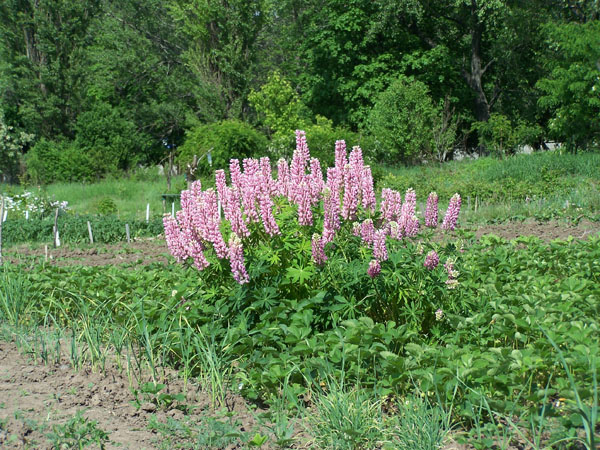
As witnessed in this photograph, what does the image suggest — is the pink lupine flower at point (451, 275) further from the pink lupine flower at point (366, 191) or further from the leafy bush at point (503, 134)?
the leafy bush at point (503, 134)

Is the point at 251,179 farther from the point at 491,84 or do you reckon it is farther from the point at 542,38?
the point at 491,84

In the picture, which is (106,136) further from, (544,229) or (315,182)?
(315,182)

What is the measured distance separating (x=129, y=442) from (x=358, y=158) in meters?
2.27

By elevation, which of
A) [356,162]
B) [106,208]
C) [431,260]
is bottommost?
[106,208]

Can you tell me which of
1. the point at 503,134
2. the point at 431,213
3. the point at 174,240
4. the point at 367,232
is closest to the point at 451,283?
the point at 367,232

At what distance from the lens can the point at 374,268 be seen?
3.52m

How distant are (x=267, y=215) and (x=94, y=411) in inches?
59.9

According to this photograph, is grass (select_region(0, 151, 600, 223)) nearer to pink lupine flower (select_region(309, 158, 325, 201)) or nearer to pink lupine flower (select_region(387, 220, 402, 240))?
pink lupine flower (select_region(387, 220, 402, 240))

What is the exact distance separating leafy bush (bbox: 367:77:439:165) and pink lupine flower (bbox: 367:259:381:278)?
59.2 feet

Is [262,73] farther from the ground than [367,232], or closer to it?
farther from the ground

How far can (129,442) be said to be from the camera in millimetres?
2836

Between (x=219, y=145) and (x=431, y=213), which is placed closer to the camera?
(x=431, y=213)

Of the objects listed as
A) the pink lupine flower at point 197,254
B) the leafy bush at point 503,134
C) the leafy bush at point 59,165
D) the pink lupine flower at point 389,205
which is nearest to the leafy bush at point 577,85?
the leafy bush at point 503,134

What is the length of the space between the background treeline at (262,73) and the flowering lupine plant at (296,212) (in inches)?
732
